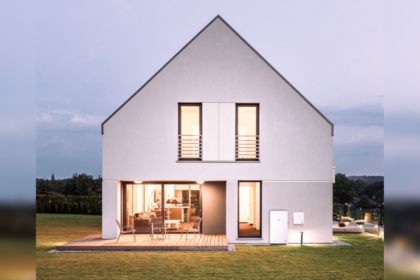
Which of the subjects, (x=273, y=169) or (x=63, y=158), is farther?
(x=63, y=158)

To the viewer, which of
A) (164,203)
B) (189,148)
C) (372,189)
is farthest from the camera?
(372,189)

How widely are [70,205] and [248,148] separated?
18.4 meters

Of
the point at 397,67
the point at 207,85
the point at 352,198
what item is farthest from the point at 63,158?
the point at 397,67

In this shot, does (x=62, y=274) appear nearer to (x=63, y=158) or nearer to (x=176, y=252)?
(x=176, y=252)

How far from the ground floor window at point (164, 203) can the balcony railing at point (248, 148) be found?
224 centimetres

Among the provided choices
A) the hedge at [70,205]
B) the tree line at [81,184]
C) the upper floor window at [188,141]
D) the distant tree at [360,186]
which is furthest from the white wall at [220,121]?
the distant tree at [360,186]

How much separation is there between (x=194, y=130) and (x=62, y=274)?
23.0 ft

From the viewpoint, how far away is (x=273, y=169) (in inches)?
450

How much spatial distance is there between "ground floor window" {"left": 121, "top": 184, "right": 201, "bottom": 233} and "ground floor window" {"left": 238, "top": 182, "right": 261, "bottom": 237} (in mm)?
2082

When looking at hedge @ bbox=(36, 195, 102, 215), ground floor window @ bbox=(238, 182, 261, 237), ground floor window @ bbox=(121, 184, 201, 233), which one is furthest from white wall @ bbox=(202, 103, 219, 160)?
hedge @ bbox=(36, 195, 102, 215)

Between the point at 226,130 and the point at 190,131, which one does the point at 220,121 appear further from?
the point at 190,131

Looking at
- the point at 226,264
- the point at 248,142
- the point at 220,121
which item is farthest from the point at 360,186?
the point at 226,264

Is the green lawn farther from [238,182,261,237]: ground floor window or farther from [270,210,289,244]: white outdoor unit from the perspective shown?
[238,182,261,237]: ground floor window

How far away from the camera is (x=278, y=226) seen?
11.1 m
